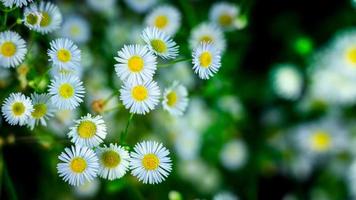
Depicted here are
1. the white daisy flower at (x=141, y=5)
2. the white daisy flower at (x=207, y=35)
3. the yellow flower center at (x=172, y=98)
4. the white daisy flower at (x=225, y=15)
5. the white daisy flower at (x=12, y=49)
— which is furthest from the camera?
the white daisy flower at (x=141, y=5)

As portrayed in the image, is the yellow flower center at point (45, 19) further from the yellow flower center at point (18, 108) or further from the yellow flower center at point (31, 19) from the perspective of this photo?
the yellow flower center at point (18, 108)

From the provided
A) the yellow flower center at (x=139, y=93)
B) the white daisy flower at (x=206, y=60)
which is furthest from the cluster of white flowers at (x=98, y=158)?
the white daisy flower at (x=206, y=60)

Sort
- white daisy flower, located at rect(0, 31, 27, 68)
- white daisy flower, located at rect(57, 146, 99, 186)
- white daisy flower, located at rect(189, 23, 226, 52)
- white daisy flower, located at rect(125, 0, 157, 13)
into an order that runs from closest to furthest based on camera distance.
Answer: white daisy flower, located at rect(57, 146, 99, 186) < white daisy flower, located at rect(0, 31, 27, 68) < white daisy flower, located at rect(189, 23, 226, 52) < white daisy flower, located at rect(125, 0, 157, 13)

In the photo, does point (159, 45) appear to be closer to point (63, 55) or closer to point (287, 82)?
point (63, 55)

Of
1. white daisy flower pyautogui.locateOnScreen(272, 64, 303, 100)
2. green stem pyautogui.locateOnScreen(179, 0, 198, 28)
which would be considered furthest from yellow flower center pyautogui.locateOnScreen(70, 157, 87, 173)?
white daisy flower pyautogui.locateOnScreen(272, 64, 303, 100)

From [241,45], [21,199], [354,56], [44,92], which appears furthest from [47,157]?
[354,56]

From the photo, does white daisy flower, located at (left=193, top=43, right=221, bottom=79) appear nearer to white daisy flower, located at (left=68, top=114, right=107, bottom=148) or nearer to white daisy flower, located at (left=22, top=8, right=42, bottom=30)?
white daisy flower, located at (left=68, top=114, right=107, bottom=148)

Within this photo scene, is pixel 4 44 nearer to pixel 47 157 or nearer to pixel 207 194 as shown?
pixel 47 157
